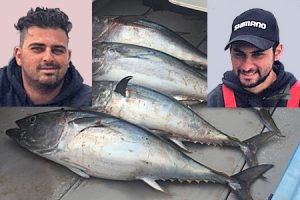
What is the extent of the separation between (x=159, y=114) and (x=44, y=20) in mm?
1340

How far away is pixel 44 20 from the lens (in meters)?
4.77

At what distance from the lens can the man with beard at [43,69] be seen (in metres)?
4.76

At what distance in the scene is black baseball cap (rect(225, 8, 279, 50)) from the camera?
15.9ft

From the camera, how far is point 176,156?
4.67m

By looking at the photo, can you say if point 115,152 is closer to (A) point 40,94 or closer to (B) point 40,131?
(B) point 40,131

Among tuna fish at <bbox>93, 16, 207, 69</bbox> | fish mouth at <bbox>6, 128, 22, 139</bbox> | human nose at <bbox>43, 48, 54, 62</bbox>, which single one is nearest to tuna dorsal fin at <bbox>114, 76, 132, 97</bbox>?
tuna fish at <bbox>93, 16, 207, 69</bbox>

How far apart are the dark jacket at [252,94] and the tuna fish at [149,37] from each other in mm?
266

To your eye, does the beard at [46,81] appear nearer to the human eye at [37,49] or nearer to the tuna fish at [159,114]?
the human eye at [37,49]

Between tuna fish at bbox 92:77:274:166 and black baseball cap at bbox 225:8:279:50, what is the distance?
2.45 feet

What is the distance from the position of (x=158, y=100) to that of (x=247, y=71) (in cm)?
86

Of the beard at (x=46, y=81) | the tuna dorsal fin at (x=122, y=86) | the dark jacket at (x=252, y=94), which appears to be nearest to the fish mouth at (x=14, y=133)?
the beard at (x=46, y=81)

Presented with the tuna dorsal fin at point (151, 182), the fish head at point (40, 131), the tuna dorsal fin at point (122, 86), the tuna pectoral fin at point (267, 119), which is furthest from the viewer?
the tuna pectoral fin at point (267, 119)

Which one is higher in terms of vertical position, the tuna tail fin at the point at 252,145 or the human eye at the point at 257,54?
the human eye at the point at 257,54

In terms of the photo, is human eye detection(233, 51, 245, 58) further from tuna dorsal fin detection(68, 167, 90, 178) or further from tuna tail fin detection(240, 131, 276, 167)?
tuna dorsal fin detection(68, 167, 90, 178)
